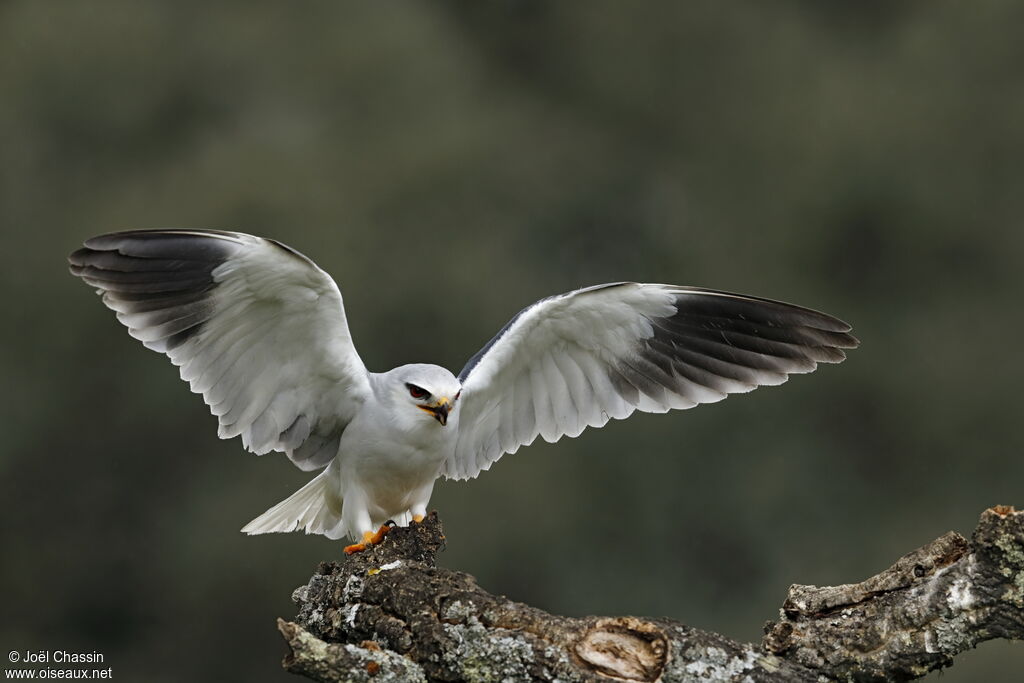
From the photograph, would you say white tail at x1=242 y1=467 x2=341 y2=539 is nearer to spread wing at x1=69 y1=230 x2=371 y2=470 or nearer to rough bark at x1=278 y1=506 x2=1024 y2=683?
spread wing at x1=69 y1=230 x2=371 y2=470

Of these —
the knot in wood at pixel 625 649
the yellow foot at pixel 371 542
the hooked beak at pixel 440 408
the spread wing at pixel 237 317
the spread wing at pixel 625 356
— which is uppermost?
the spread wing at pixel 625 356

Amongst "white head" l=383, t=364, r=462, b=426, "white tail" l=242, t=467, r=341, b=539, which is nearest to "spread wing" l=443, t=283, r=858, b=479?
"white head" l=383, t=364, r=462, b=426

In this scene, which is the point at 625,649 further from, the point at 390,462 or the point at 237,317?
the point at 237,317

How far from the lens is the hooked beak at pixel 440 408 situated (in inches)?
148

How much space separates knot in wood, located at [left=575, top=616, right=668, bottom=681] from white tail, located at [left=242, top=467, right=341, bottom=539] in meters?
1.97

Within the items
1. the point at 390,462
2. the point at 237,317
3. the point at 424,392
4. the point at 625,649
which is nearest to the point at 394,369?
the point at 424,392

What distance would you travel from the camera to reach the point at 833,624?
279 cm

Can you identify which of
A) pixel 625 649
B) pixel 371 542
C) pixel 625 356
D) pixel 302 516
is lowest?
pixel 625 649

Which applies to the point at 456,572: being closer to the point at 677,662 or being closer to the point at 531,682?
the point at 531,682

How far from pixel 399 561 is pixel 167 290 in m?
1.39

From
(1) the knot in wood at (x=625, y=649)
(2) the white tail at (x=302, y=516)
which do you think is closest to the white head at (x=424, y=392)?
(2) the white tail at (x=302, y=516)

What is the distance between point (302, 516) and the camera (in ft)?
15.0

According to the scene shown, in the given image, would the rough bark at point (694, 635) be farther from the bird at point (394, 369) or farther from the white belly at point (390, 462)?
the white belly at point (390, 462)

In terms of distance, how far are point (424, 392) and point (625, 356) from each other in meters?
0.92
